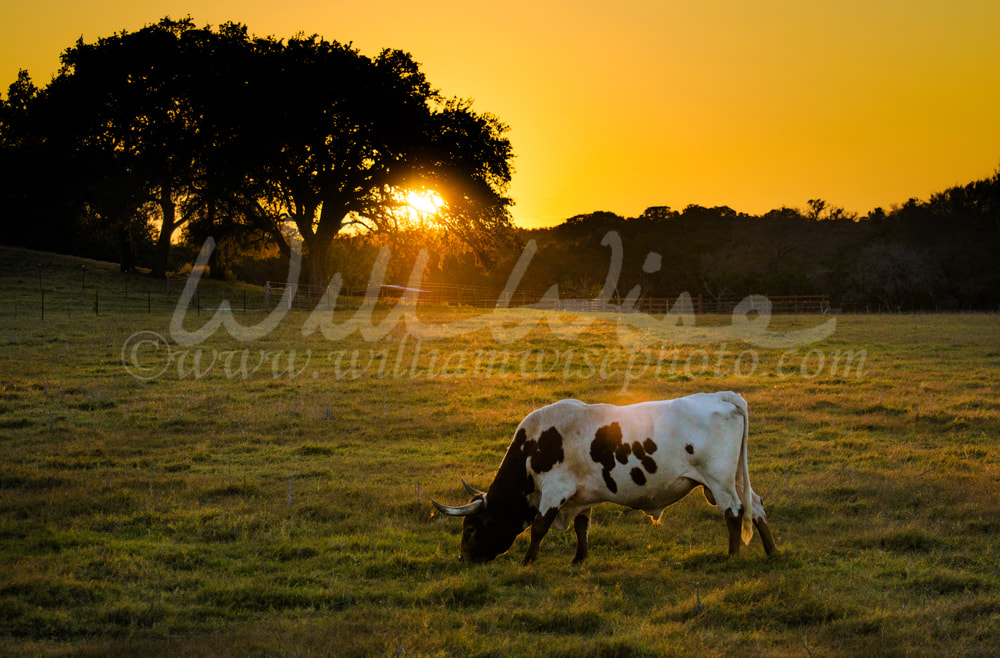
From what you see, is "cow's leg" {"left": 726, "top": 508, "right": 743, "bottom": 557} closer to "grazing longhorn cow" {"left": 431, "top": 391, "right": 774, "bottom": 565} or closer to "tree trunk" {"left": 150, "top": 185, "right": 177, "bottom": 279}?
"grazing longhorn cow" {"left": 431, "top": 391, "right": 774, "bottom": 565}

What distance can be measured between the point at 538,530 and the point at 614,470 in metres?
1.00

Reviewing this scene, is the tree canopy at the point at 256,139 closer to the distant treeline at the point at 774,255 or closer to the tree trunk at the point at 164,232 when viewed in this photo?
the tree trunk at the point at 164,232

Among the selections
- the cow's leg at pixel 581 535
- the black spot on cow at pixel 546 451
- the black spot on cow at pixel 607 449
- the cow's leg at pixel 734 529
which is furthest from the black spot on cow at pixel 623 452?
the cow's leg at pixel 734 529

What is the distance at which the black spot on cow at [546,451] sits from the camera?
8.33 metres

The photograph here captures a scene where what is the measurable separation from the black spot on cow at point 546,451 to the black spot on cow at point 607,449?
37 cm

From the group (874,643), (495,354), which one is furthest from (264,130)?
(874,643)

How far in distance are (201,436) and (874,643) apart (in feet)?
37.5

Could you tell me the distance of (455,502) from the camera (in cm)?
1007

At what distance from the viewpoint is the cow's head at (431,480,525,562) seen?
26.8 feet

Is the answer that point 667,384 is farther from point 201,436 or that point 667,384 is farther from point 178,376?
point 178,376

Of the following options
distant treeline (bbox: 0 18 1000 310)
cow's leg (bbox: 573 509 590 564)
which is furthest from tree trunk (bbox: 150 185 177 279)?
cow's leg (bbox: 573 509 590 564)

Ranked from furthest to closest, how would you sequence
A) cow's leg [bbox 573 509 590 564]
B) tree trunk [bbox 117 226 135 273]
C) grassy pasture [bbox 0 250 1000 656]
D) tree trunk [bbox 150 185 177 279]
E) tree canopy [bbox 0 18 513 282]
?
tree trunk [bbox 117 226 135 273] → tree trunk [bbox 150 185 177 279] → tree canopy [bbox 0 18 513 282] → cow's leg [bbox 573 509 590 564] → grassy pasture [bbox 0 250 1000 656]

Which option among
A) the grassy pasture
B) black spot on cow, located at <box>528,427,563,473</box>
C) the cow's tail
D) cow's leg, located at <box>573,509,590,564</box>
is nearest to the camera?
the grassy pasture

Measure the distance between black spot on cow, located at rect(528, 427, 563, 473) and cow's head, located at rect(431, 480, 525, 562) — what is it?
58cm
